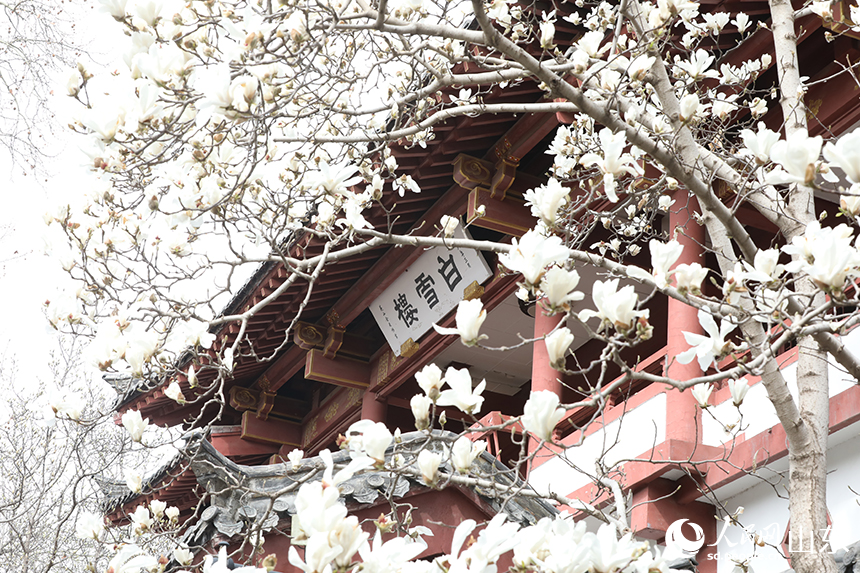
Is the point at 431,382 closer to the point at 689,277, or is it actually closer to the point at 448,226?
the point at 689,277

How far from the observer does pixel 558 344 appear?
2051mm

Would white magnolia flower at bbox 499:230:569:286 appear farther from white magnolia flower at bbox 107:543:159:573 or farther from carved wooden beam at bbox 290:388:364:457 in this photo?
carved wooden beam at bbox 290:388:364:457

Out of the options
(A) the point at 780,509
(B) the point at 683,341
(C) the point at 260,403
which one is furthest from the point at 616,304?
(C) the point at 260,403

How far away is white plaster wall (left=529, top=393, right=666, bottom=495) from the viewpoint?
5.18 metres

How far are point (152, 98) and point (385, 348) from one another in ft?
19.8

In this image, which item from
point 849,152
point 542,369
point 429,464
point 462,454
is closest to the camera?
point 849,152

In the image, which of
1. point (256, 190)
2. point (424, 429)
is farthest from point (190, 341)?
point (424, 429)

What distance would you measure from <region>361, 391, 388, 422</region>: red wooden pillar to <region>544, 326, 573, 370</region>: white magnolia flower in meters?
6.50

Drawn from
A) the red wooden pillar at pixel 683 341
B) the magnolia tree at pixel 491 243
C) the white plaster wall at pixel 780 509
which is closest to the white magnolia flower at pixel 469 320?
the magnolia tree at pixel 491 243

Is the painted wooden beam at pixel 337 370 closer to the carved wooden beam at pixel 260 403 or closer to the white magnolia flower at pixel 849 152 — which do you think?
the carved wooden beam at pixel 260 403

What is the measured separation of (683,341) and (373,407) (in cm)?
402

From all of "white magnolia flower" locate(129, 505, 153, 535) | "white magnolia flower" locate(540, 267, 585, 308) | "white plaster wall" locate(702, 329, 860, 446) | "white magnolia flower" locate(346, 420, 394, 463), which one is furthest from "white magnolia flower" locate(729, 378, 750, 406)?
"white magnolia flower" locate(129, 505, 153, 535)

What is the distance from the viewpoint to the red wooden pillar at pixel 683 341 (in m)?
4.93

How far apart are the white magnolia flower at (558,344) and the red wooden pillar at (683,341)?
2831 millimetres
